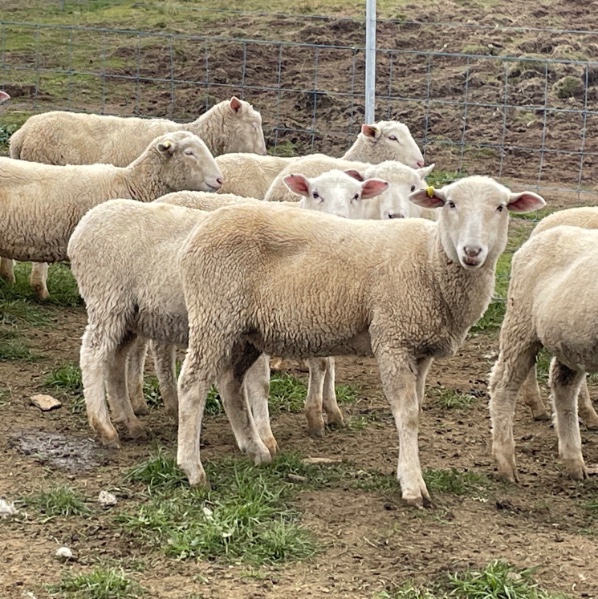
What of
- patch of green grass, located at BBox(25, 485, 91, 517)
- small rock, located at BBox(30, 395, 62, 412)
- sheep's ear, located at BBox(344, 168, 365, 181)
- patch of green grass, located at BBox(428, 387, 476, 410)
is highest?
sheep's ear, located at BBox(344, 168, 365, 181)

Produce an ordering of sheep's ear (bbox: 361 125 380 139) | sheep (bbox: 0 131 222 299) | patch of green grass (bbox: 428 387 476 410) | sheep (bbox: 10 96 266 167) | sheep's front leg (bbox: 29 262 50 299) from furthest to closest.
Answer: sheep (bbox: 10 96 266 167) < sheep's ear (bbox: 361 125 380 139) < sheep's front leg (bbox: 29 262 50 299) < sheep (bbox: 0 131 222 299) < patch of green grass (bbox: 428 387 476 410)

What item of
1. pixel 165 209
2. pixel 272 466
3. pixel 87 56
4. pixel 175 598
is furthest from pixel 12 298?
pixel 87 56

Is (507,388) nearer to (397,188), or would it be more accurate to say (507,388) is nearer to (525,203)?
(525,203)

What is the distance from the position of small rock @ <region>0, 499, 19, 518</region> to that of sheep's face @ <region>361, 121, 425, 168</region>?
4803mm

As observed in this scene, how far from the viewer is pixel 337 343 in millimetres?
5785

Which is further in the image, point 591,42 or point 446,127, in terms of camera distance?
point 591,42

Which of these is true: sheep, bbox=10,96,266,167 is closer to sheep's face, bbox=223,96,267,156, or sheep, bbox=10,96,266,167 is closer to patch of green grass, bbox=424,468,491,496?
sheep's face, bbox=223,96,267,156

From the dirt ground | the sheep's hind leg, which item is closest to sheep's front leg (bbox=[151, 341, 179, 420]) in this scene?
the dirt ground

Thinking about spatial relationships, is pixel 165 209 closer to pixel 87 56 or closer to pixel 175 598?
pixel 175 598

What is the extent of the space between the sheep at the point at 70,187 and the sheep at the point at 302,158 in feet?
1.21

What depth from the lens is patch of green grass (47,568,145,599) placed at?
4.59 meters

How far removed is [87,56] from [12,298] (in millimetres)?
7538

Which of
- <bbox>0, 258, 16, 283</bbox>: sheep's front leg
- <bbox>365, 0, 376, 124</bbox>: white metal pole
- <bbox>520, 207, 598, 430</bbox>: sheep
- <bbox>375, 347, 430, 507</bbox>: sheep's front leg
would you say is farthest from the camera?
<bbox>365, 0, 376, 124</bbox>: white metal pole

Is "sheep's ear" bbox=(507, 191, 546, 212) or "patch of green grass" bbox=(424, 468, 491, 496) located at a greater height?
"sheep's ear" bbox=(507, 191, 546, 212)
